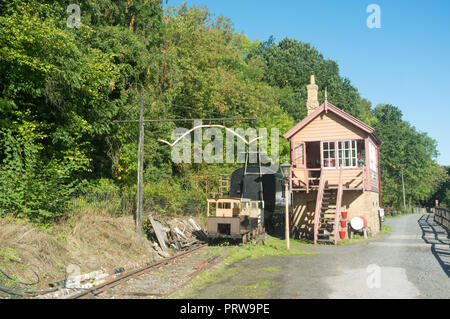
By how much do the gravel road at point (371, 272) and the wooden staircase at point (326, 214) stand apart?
5.30ft

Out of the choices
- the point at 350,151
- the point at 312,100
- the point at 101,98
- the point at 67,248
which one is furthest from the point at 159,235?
the point at 312,100

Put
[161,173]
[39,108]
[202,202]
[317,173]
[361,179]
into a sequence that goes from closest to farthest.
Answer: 1. [39,108]
2. [361,179]
3. [317,173]
4. [202,202]
5. [161,173]

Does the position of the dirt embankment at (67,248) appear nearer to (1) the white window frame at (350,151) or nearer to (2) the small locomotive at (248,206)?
(2) the small locomotive at (248,206)

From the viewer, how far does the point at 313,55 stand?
5794 centimetres

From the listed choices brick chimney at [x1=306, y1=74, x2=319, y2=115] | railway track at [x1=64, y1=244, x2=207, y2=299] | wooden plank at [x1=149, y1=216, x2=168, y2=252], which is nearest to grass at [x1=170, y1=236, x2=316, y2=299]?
railway track at [x1=64, y1=244, x2=207, y2=299]

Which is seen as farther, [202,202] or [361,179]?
[202,202]

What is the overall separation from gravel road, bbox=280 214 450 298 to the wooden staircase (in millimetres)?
1615

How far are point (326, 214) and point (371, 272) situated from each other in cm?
880

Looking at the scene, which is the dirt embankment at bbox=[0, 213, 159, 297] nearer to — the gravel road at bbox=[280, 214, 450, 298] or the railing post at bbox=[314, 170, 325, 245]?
the gravel road at bbox=[280, 214, 450, 298]

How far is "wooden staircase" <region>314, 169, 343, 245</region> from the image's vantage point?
59.2 feet

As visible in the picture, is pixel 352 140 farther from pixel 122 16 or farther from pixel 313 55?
pixel 313 55

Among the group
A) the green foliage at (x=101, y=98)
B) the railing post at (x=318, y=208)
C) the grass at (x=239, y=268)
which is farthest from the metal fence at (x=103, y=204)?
the railing post at (x=318, y=208)

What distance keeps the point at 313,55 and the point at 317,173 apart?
132 ft
